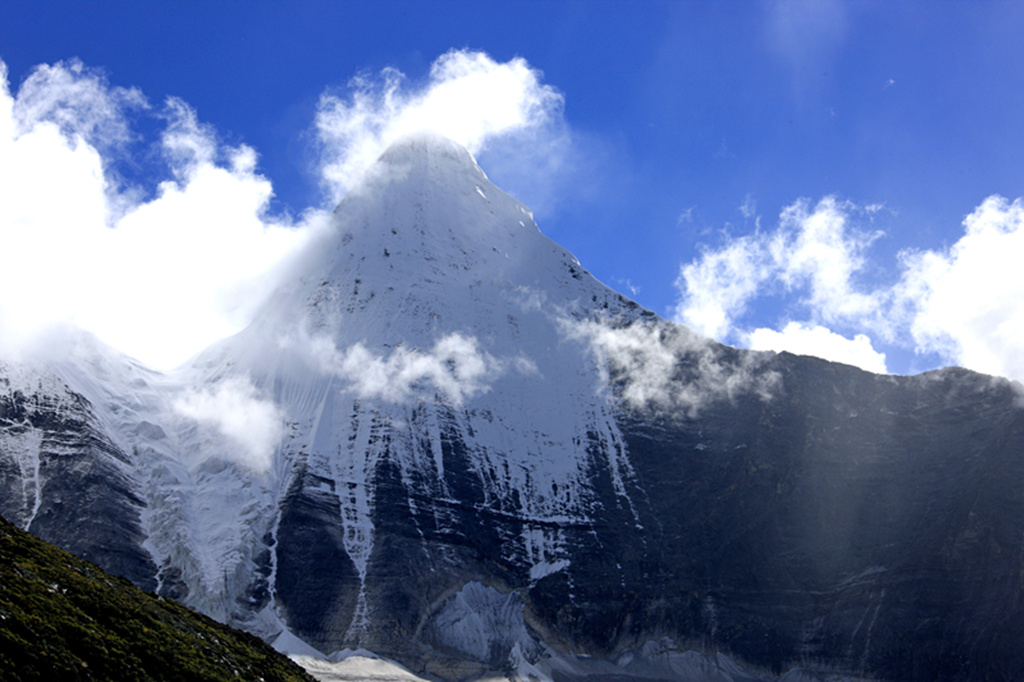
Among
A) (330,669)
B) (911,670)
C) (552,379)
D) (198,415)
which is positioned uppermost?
(552,379)

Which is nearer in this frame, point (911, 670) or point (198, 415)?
point (911, 670)

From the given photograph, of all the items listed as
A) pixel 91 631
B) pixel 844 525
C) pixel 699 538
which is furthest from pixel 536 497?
pixel 91 631

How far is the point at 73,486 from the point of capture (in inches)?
5625

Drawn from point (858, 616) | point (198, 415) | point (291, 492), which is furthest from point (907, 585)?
point (198, 415)

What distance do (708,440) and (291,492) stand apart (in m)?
81.9

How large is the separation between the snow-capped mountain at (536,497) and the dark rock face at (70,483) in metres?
0.40

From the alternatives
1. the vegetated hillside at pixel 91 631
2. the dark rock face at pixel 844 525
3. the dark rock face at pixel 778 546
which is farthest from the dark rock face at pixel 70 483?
the vegetated hillside at pixel 91 631

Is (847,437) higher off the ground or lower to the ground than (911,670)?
higher

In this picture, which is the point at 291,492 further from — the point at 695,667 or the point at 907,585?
the point at 907,585

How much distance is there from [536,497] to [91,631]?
127 meters

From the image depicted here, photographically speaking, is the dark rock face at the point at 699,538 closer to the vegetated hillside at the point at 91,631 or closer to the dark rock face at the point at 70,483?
the dark rock face at the point at 70,483

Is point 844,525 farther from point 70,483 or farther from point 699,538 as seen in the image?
point 70,483

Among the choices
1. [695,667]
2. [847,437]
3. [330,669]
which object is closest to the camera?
[330,669]

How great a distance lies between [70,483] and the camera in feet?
470
